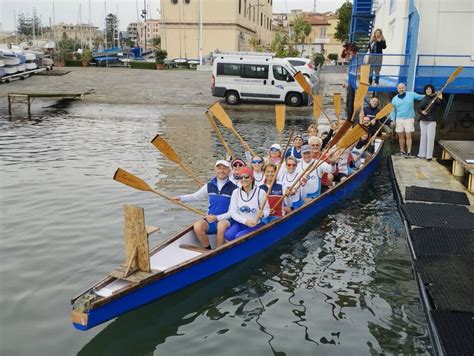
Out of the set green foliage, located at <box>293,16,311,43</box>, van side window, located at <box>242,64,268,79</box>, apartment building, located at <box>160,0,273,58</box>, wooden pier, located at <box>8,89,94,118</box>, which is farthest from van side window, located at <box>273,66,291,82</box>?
apartment building, located at <box>160,0,273,58</box>

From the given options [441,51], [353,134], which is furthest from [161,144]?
[441,51]

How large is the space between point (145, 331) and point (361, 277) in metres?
3.08

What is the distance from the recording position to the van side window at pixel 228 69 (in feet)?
81.7

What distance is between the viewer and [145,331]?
579cm

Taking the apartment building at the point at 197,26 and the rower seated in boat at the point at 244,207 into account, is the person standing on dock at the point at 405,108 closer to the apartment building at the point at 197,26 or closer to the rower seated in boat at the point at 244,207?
the rower seated in boat at the point at 244,207

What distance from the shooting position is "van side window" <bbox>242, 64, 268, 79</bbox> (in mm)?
24656

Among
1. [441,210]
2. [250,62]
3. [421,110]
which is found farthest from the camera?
[250,62]

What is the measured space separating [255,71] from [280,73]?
4.03ft

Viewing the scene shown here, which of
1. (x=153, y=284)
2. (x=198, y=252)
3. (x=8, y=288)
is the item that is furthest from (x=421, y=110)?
(x=8, y=288)

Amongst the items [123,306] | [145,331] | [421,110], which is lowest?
[145,331]

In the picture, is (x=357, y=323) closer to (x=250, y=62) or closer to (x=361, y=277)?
(x=361, y=277)

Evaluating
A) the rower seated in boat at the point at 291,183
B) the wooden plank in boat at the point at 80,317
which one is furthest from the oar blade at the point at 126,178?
the rower seated in boat at the point at 291,183

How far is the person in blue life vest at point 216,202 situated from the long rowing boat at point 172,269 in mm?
131

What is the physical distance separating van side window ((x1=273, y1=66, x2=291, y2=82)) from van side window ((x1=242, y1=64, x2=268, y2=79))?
0.44 m
